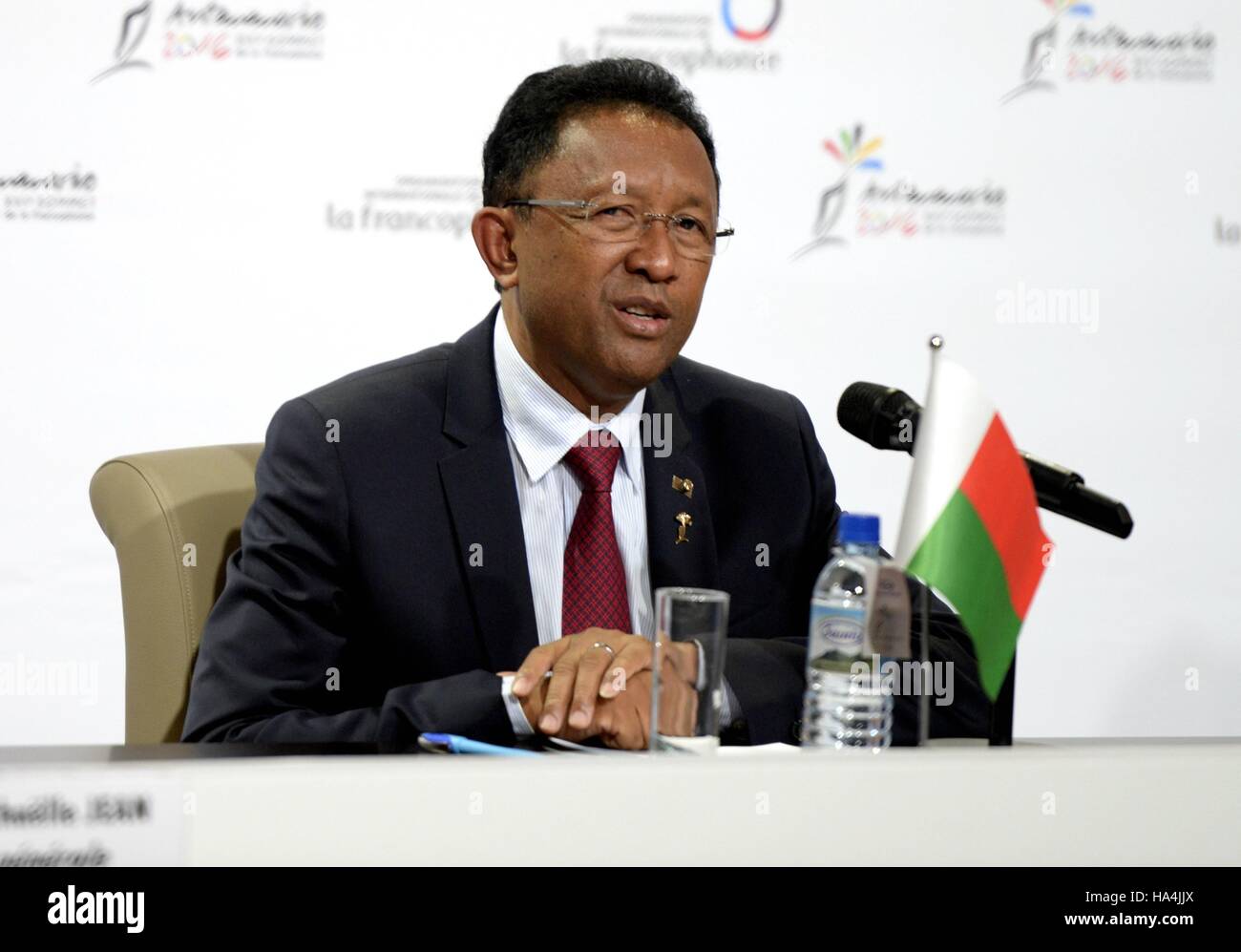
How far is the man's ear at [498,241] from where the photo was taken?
91.4 inches

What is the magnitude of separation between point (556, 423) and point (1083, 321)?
235cm

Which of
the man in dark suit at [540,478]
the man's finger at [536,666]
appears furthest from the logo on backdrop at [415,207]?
the man's finger at [536,666]

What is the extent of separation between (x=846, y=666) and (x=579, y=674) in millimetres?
290

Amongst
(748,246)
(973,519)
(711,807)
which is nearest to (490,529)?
(973,519)

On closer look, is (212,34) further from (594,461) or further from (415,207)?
(594,461)

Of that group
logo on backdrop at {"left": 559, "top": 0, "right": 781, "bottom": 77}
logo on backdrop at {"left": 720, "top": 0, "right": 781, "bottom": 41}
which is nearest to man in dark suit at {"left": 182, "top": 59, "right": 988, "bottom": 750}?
logo on backdrop at {"left": 559, "top": 0, "right": 781, "bottom": 77}

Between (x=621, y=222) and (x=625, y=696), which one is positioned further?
(x=621, y=222)

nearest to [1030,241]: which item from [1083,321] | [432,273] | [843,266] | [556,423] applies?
[1083,321]

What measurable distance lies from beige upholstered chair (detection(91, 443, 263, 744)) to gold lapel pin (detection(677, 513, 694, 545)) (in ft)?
2.25

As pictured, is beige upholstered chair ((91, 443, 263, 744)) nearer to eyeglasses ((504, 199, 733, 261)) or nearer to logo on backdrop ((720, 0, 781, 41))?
eyeglasses ((504, 199, 733, 261))

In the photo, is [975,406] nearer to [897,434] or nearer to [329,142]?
[897,434]

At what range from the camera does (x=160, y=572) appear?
208 cm

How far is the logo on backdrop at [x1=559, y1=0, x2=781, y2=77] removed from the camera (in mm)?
3770

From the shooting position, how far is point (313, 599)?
202 centimetres
